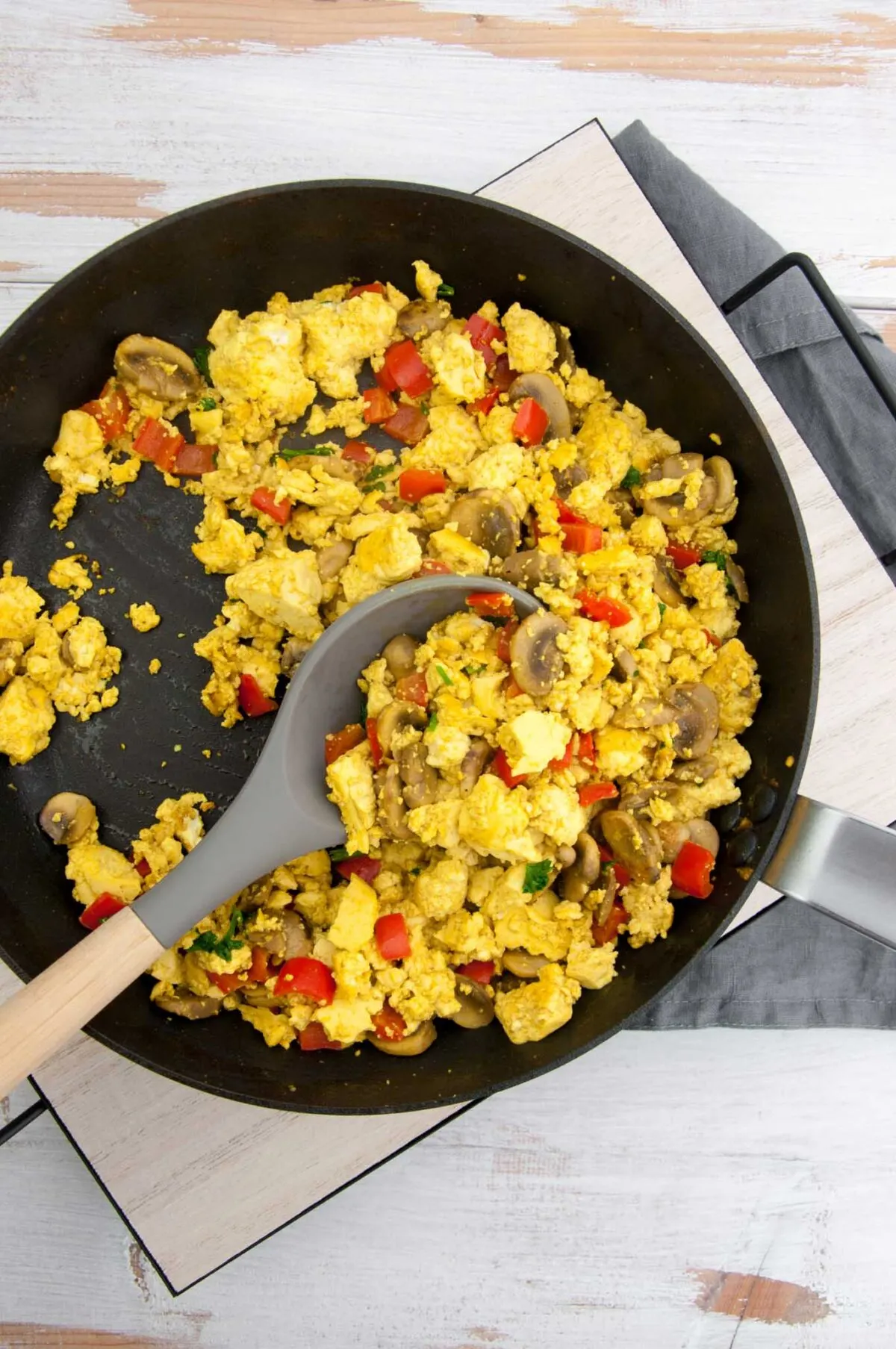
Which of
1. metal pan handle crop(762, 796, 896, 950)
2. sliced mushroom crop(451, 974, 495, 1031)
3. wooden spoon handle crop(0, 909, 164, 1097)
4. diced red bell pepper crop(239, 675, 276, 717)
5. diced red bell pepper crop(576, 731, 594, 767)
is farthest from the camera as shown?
diced red bell pepper crop(239, 675, 276, 717)

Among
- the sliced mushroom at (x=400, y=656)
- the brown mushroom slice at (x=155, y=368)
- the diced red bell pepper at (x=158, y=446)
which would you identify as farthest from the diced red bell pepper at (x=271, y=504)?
the sliced mushroom at (x=400, y=656)

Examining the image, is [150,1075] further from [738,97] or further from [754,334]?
[738,97]

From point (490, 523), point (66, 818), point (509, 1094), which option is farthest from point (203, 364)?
point (509, 1094)

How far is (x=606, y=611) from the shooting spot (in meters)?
2.30

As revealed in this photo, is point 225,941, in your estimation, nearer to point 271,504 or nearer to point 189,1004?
point 189,1004

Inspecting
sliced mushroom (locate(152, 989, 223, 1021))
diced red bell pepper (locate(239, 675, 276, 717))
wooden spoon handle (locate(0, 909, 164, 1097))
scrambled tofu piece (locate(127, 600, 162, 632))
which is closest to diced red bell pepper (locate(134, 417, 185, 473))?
scrambled tofu piece (locate(127, 600, 162, 632))

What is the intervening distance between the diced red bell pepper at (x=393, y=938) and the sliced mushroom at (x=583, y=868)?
A: 379 millimetres

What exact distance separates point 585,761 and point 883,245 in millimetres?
2003

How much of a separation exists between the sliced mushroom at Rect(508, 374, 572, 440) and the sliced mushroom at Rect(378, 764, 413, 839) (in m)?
0.95

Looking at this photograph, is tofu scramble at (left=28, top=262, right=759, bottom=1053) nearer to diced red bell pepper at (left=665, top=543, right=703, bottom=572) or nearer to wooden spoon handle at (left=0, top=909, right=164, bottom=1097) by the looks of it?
diced red bell pepper at (left=665, top=543, right=703, bottom=572)

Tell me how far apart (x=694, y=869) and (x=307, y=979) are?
903mm

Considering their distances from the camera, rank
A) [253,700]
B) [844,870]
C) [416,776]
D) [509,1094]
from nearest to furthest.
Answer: [844,870]
[416,776]
[253,700]
[509,1094]

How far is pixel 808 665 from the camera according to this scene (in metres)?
2.24

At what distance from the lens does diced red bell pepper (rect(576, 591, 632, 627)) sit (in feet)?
7.54
